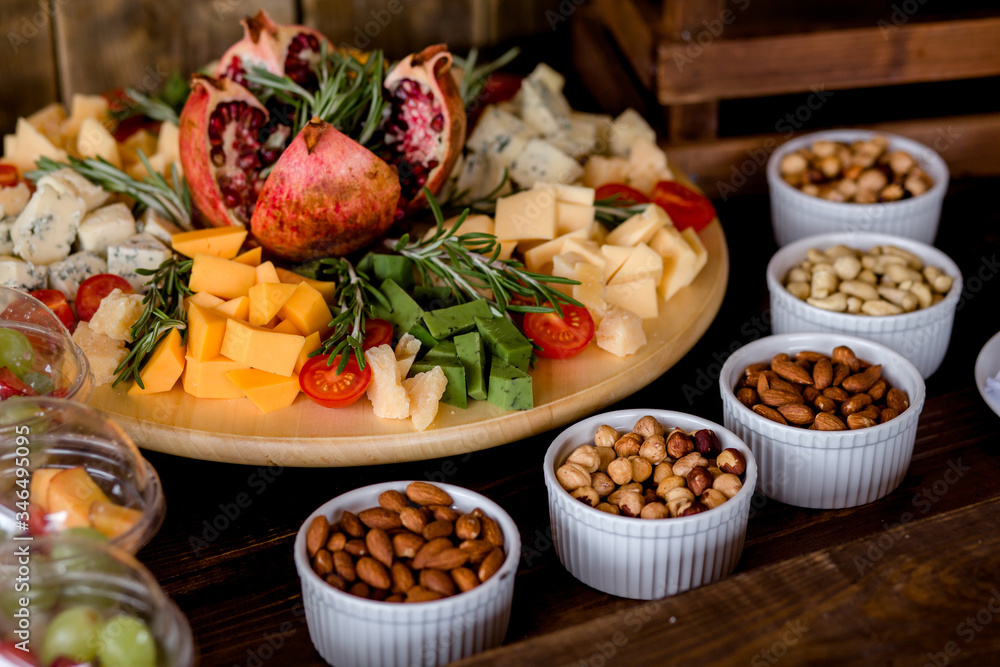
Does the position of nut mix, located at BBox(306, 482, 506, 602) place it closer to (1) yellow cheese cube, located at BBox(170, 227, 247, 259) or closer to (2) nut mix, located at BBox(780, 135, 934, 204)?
A: (1) yellow cheese cube, located at BBox(170, 227, 247, 259)

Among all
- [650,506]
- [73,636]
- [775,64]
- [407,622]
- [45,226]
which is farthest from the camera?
[775,64]

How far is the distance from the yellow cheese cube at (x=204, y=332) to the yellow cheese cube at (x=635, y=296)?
1.61 feet

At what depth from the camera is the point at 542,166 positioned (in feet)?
4.83

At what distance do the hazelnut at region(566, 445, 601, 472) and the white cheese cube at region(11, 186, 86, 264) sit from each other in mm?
773

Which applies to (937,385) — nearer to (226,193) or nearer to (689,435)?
(689,435)

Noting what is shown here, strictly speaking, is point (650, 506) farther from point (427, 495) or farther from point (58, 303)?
point (58, 303)

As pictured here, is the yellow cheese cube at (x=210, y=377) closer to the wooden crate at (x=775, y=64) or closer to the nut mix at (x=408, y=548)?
the nut mix at (x=408, y=548)

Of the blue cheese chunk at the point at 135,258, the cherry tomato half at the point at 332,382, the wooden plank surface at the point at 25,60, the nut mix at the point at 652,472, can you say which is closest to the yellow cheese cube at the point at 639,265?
the nut mix at the point at 652,472

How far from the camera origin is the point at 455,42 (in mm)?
2094

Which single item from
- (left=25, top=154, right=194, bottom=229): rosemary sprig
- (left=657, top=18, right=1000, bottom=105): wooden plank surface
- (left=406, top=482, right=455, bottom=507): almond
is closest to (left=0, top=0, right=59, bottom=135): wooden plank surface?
(left=25, top=154, right=194, bottom=229): rosemary sprig

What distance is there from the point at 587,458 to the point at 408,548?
223 mm

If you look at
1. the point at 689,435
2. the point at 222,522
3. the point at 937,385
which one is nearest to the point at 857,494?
the point at 689,435

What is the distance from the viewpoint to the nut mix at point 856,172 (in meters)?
1.52

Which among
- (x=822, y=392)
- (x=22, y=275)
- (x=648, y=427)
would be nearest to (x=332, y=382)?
(x=648, y=427)
